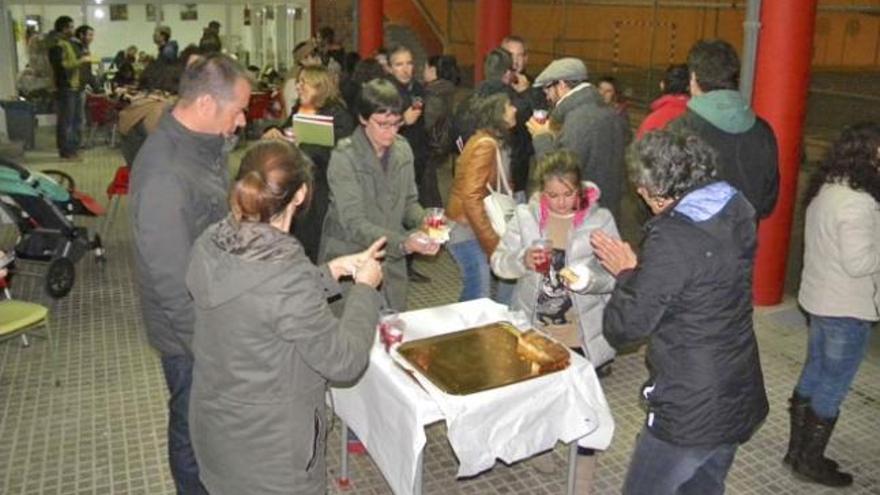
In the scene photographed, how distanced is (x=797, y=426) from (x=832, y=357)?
450mm

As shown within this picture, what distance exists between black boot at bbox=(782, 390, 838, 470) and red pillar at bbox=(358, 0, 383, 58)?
905 centimetres

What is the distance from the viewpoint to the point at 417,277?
6.29 m

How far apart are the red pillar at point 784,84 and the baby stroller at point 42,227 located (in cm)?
479

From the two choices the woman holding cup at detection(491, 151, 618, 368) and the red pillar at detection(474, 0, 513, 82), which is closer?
the woman holding cup at detection(491, 151, 618, 368)

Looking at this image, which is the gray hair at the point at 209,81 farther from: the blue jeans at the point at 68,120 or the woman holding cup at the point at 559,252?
the blue jeans at the point at 68,120

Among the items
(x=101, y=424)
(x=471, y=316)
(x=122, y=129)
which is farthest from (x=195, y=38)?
(x=471, y=316)

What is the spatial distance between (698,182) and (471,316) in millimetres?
1229

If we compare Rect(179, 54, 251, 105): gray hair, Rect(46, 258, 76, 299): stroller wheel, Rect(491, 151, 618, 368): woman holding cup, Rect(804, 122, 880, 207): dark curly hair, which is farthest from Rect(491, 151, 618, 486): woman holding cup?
Rect(46, 258, 76, 299): stroller wheel

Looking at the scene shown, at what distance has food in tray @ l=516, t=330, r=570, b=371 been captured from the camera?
2.87 m

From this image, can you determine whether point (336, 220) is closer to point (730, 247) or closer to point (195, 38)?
point (730, 247)

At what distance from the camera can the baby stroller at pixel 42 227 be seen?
5707mm

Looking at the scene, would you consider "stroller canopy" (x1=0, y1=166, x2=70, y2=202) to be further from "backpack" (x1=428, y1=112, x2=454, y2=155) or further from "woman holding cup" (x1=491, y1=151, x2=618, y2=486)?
"woman holding cup" (x1=491, y1=151, x2=618, y2=486)

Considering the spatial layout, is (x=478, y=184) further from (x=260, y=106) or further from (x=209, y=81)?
(x=260, y=106)

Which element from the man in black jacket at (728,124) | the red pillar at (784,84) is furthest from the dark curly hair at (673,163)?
the red pillar at (784,84)
